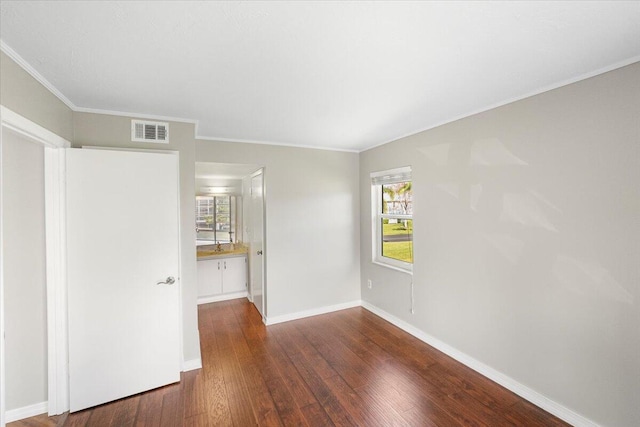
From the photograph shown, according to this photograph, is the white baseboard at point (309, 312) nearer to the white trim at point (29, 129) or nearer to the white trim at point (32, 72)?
the white trim at point (29, 129)

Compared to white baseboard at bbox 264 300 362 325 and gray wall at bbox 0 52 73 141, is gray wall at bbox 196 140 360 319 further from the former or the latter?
gray wall at bbox 0 52 73 141

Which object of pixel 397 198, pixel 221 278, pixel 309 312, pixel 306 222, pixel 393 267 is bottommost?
pixel 309 312

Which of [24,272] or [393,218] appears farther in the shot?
[393,218]

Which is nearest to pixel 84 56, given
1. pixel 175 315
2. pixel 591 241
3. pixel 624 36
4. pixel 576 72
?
pixel 175 315

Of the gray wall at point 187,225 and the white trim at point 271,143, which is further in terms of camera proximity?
the white trim at point 271,143

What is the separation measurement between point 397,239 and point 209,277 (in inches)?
120

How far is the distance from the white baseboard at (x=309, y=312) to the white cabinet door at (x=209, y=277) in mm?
1359

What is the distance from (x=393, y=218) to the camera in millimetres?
3818

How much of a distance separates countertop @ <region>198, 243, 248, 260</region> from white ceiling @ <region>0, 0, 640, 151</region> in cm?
257

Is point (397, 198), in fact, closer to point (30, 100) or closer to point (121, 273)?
point (121, 273)

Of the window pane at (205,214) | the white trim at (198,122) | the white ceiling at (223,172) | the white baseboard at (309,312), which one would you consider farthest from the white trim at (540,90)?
the window pane at (205,214)

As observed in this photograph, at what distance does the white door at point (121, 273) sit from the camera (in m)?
2.21

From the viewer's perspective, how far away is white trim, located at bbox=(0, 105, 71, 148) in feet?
4.89

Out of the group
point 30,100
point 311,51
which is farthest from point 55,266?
point 311,51
